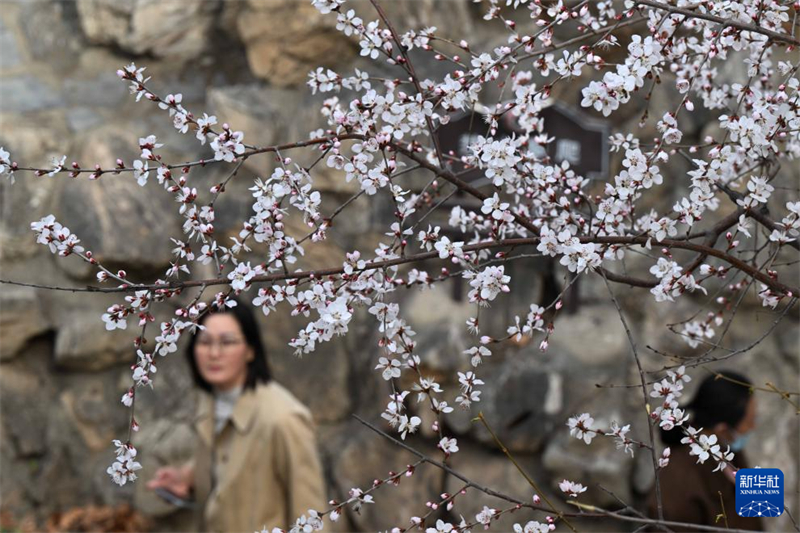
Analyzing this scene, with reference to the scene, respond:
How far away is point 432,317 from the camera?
12.6 feet

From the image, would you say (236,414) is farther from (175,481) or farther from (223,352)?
(175,481)

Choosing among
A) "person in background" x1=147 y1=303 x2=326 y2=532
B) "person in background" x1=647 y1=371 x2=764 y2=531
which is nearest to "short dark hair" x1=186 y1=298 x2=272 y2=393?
"person in background" x1=147 y1=303 x2=326 y2=532

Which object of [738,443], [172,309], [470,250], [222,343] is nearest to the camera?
[470,250]

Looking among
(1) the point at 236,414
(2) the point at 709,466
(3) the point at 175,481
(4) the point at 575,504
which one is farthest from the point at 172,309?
(4) the point at 575,504

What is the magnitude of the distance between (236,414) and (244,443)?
0.10 m

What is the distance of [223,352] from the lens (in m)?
2.96

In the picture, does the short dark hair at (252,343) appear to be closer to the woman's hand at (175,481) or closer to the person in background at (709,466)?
the woman's hand at (175,481)

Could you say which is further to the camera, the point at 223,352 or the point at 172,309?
the point at 172,309

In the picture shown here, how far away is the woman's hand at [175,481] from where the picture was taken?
307cm

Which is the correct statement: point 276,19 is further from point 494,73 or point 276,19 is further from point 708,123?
point 494,73

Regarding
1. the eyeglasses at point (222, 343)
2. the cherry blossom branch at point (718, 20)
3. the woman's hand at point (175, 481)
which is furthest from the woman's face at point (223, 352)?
the cherry blossom branch at point (718, 20)

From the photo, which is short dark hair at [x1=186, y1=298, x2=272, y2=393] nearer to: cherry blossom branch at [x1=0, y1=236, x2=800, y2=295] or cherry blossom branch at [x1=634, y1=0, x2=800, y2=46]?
cherry blossom branch at [x1=0, y1=236, x2=800, y2=295]

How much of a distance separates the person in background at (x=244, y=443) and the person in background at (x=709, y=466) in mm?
1077

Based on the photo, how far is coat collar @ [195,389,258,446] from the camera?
2941mm
